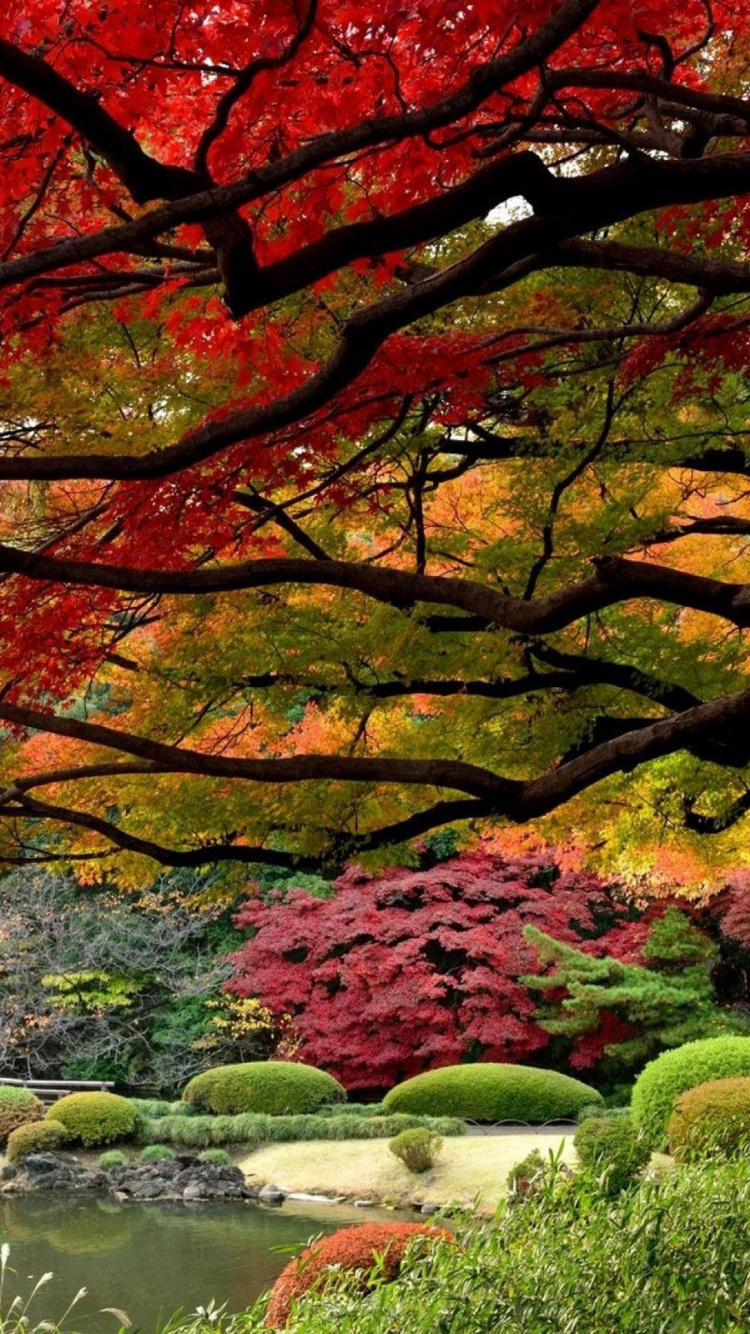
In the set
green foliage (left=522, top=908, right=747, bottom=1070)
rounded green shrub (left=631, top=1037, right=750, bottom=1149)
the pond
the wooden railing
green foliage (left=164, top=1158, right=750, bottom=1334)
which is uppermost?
green foliage (left=522, top=908, right=747, bottom=1070)

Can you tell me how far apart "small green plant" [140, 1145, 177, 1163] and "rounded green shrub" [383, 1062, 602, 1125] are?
9.01 ft

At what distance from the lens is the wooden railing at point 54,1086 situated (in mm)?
18672

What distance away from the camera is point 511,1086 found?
16.2 meters

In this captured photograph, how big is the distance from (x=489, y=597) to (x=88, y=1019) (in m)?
16.9

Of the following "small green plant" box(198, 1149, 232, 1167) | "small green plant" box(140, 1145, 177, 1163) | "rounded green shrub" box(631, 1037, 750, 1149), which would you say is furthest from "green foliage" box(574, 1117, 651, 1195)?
"small green plant" box(140, 1145, 177, 1163)

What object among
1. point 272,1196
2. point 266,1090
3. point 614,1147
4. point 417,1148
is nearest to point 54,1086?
point 266,1090

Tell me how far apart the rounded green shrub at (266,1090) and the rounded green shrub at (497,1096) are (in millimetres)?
1102

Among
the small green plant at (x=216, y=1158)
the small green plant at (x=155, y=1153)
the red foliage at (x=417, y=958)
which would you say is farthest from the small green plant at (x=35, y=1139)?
the red foliage at (x=417, y=958)

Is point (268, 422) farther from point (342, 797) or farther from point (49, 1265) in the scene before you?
point (49, 1265)

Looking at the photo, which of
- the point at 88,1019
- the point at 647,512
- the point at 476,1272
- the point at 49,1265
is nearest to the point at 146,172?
the point at 476,1272

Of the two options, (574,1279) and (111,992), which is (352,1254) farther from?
(111,992)

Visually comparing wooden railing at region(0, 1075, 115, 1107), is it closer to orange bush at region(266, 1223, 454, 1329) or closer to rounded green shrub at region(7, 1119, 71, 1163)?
rounded green shrub at region(7, 1119, 71, 1163)

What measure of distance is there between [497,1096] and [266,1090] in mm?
3099

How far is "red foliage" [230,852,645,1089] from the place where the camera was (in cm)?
1805
